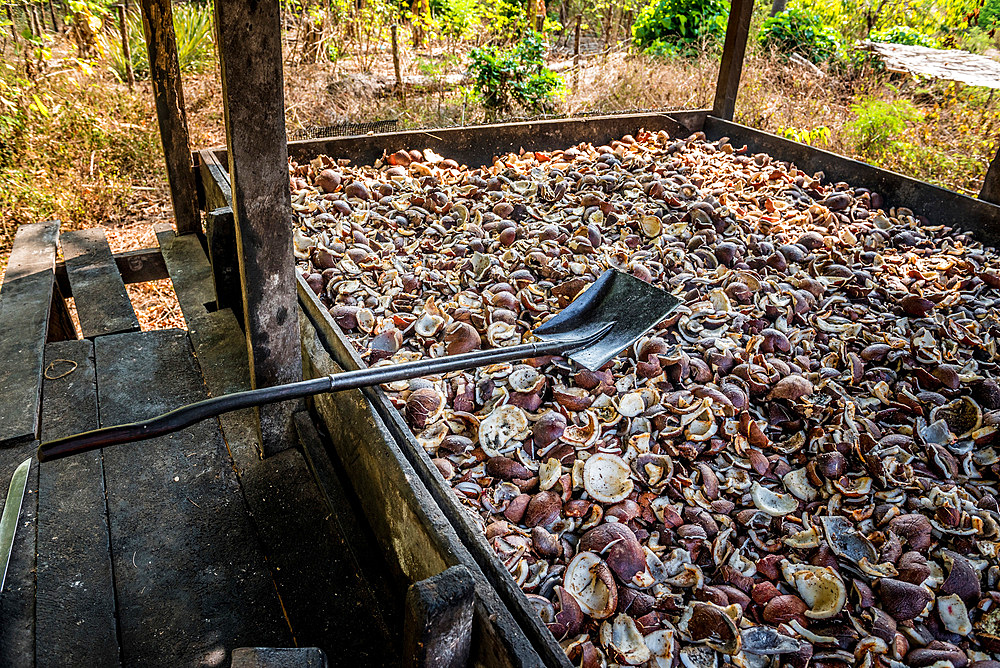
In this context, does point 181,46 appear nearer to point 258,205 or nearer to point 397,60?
point 397,60

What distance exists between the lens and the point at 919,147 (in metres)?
5.28

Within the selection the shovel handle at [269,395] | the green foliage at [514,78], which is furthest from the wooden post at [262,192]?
the green foliage at [514,78]

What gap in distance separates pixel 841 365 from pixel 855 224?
1.36 m

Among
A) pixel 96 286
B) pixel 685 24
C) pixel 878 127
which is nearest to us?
pixel 96 286

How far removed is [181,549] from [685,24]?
8310mm

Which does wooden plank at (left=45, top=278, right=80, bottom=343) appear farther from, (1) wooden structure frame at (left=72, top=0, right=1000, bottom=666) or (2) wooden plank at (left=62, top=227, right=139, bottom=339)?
(1) wooden structure frame at (left=72, top=0, right=1000, bottom=666)

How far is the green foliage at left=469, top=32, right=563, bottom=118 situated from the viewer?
244 inches

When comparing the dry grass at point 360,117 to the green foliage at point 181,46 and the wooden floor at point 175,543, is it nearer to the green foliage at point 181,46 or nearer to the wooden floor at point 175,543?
the green foliage at point 181,46

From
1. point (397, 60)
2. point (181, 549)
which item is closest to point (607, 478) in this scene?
point (181, 549)

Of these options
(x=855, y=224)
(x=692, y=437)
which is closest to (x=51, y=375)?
(x=692, y=437)

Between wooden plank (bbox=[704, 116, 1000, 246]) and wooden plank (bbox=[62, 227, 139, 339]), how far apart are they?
3765 mm

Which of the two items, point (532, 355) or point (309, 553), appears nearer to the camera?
point (309, 553)

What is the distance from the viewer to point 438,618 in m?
0.86

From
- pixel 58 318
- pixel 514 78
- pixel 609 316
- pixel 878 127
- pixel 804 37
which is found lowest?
pixel 58 318
